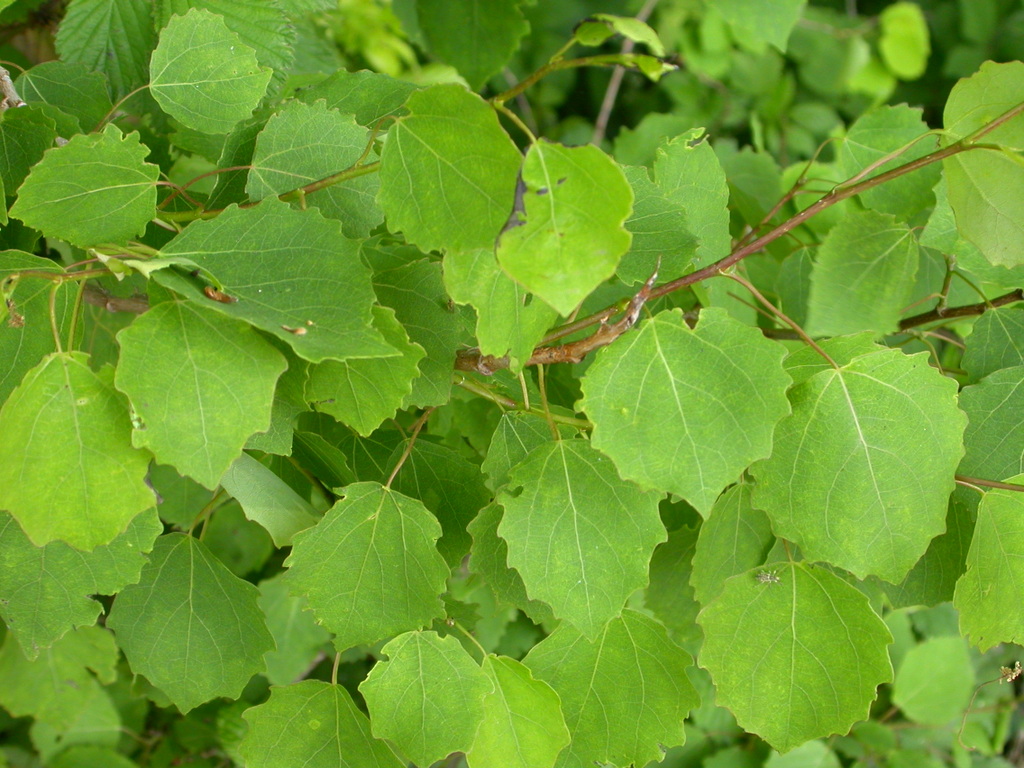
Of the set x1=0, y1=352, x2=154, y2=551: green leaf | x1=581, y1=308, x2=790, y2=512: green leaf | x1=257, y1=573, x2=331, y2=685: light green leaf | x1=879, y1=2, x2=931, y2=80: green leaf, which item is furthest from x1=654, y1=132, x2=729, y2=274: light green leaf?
x1=879, y1=2, x2=931, y2=80: green leaf

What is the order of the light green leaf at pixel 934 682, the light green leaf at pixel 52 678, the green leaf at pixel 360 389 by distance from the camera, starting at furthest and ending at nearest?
1. the light green leaf at pixel 934 682
2. the light green leaf at pixel 52 678
3. the green leaf at pixel 360 389

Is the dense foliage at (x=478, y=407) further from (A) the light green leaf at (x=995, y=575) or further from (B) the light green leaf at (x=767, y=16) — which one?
(B) the light green leaf at (x=767, y=16)

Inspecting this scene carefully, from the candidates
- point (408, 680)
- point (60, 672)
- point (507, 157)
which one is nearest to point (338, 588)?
point (408, 680)

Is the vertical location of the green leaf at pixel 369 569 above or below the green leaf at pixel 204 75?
below

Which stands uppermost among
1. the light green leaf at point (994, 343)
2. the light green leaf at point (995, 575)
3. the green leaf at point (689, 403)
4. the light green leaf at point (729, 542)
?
the green leaf at point (689, 403)

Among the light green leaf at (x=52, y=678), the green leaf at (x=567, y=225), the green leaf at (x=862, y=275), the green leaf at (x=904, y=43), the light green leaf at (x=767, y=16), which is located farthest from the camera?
the green leaf at (x=904, y=43)

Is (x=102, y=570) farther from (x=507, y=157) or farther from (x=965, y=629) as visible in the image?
(x=965, y=629)

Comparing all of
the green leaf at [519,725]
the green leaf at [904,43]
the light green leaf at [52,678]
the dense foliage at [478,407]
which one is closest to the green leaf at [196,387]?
the dense foliage at [478,407]
